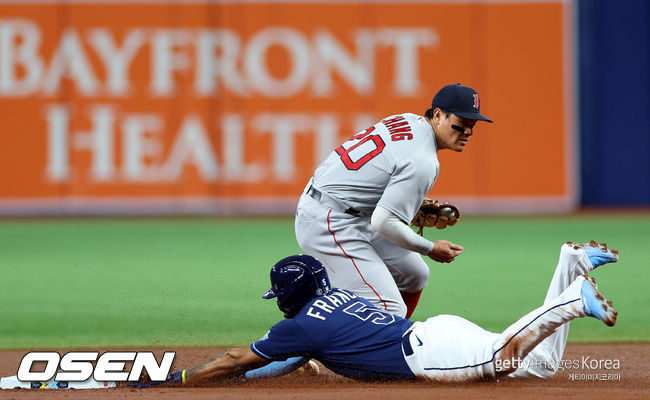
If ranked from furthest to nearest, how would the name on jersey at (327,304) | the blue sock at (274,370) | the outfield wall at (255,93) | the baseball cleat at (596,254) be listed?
the outfield wall at (255,93)
the blue sock at (274,370)
the baseball cleat at (596,254)
the name on jersey at (327,304)

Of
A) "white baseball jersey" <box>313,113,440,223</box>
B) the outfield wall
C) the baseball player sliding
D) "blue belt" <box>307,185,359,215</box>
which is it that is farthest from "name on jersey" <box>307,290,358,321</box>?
the outfield wall

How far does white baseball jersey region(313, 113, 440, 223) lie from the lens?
18.4 feet

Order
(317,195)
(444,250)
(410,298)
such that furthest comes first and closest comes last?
(410,298) → (317,195) → (444,250)

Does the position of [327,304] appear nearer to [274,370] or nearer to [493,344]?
[274,370]

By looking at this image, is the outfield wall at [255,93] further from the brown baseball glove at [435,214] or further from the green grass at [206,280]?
the brown baseball glove at [435,214]

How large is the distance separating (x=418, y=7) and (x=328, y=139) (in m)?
2.67

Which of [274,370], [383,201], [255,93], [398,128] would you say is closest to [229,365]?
[274,370]

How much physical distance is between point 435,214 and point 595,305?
1.83 meters

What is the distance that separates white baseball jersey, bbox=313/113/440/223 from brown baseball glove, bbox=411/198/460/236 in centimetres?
53

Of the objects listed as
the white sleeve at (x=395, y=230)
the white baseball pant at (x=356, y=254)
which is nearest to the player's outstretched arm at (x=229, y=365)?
the white baseball pant at (x=356, y=254)

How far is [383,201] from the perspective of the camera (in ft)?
18.3

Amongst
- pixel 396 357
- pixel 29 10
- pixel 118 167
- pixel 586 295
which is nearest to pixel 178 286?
pixel 396 357

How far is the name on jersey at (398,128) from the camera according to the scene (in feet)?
19.2

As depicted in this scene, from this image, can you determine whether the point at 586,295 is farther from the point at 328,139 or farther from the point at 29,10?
the point at 29,10
